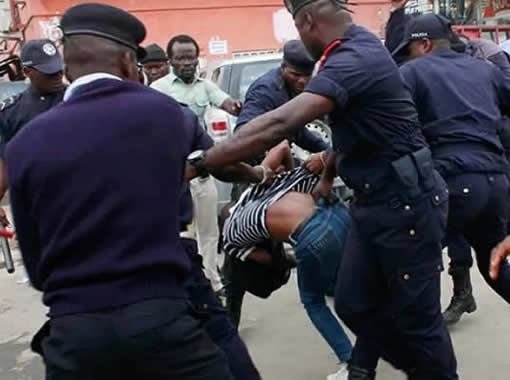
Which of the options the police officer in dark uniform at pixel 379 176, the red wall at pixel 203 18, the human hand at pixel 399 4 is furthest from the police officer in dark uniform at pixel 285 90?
the red wall at pixel 203 18

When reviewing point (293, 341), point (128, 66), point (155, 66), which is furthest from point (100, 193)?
point (155, 66)

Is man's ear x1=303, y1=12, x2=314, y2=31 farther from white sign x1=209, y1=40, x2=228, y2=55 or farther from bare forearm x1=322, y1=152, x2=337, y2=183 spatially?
white sign x1=209, y1=40, x2=228, y2=55

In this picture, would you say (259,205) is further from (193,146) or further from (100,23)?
(100,23)

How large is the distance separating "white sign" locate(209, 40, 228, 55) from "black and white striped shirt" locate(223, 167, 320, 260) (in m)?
12.7

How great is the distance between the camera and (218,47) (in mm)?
15969

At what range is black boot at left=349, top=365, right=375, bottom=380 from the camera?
3.41 m

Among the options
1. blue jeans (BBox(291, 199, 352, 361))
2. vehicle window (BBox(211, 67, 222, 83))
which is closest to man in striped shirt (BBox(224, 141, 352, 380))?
blue jeans (BBox(291, 199, 352, 361))

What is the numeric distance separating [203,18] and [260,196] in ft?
43.2

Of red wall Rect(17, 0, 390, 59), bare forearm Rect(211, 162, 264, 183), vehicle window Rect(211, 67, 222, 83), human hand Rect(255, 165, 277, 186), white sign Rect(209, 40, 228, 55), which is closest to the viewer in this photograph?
bare forearm Rect(211, 162, 264, 183)

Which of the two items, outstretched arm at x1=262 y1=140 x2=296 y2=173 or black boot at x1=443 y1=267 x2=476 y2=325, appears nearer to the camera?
outstretched arm at x1=262 y1=140 x2=296 y2=173

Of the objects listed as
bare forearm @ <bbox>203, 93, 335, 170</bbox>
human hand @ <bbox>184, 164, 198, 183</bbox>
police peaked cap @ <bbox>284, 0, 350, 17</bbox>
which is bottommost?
human hand @ <bbox>184, 164, 198, 183</bbox>

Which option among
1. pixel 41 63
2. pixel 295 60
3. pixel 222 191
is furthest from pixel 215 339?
pixel 222 191

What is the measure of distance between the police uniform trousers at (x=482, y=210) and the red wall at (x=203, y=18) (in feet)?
40.7

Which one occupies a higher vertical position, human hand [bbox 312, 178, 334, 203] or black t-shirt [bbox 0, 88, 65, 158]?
black t-shirt [bbox 0, 88, 65, 158]
